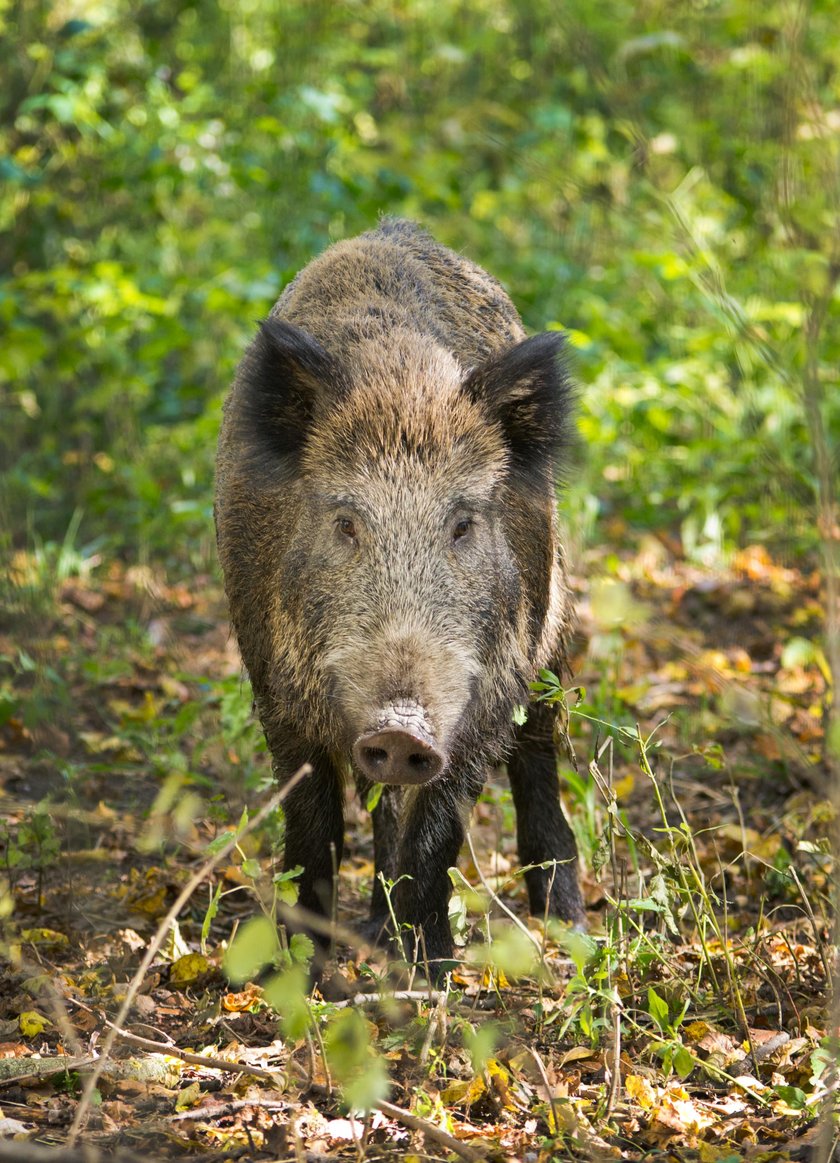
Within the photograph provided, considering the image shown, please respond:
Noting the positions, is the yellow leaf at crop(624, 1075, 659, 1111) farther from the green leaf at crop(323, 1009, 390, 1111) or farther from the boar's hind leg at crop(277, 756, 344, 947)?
the boar's hind leg at crop(277, 756, 344, 947)

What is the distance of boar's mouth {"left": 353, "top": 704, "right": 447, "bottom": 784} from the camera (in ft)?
9.83

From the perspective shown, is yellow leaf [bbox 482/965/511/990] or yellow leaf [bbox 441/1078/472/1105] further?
yellow leaf [bbox 482/965/511/990]

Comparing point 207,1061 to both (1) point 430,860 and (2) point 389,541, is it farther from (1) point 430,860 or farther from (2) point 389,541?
(2) point 389,541

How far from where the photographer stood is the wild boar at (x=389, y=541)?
3.50 metres

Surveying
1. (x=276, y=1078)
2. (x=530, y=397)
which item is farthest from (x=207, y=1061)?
(x=530, y=397)

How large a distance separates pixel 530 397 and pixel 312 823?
4.47ft

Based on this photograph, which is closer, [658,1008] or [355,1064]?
[355,1064]

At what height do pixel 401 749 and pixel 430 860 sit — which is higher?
pixel 401 749

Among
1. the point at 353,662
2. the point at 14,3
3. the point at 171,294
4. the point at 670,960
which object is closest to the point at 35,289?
the point at 171,294

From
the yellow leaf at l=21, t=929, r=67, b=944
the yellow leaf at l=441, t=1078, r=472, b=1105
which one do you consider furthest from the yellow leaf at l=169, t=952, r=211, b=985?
the yellow leaf at l=441, t=1078, r=472, b=1105

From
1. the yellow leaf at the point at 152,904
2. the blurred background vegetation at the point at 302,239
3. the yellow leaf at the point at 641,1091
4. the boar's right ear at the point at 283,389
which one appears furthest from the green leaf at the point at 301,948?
the blurred background vegetation at the point at 302,239

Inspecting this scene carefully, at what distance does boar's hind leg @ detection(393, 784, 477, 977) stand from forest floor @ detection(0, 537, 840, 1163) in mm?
115

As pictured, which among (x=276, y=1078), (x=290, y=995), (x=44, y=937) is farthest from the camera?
(x=44, y=937)

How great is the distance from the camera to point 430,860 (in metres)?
3.72
